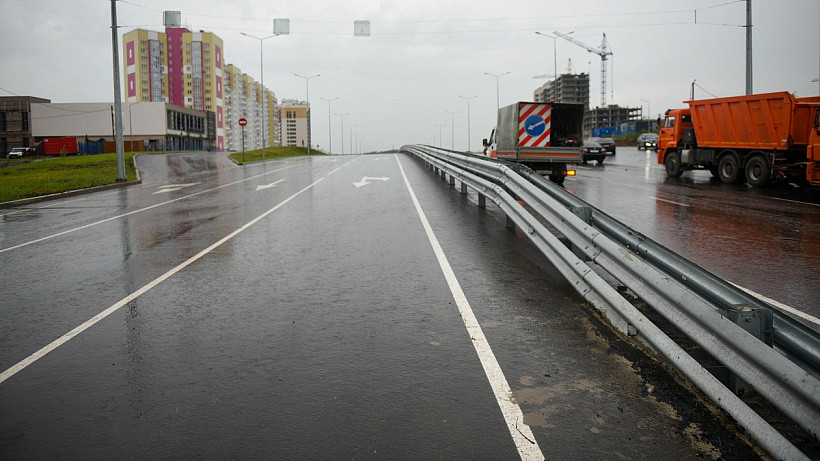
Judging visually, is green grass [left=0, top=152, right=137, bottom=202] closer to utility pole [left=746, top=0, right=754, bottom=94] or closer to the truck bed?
the truck bed

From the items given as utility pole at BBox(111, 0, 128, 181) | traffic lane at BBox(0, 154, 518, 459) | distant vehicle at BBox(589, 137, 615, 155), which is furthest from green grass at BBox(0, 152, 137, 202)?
distant vehicle at BBox(589, 137, 615, 155)

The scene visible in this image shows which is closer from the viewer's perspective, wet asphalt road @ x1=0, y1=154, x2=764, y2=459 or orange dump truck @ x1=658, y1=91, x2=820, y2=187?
wet asphalt road @ x1=0, y1=154, x2=764, y2=459

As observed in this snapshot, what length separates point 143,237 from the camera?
A: 1079cm

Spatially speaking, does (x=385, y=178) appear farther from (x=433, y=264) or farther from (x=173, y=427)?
(x=173, y=427)

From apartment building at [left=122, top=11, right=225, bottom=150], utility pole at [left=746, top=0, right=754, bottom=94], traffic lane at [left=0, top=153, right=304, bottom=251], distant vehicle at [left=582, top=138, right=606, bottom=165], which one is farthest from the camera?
apartment building at [left=122, top=11, right=225, bottom=150]

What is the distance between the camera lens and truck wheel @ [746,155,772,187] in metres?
20.2

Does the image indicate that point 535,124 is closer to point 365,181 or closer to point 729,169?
point 365,181

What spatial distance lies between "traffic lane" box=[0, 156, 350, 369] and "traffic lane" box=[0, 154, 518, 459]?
18.3 inches

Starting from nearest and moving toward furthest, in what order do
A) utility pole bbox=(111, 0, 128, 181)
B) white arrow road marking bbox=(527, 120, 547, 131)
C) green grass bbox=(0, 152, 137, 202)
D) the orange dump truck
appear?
the orange dump truck
green grass bbox=(0, 152, 137, 202)
white arrow road marking bbox=(527, 120, 547, 131)
utility pole bbox=(111, 0, 128, 181)

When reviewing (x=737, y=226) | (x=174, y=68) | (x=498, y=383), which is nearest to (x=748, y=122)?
(x=737, y=226)

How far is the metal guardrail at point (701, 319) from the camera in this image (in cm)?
306

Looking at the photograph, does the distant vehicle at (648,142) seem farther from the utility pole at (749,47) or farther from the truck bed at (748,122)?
the truck bed at (748,122)

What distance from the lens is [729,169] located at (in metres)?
22.6

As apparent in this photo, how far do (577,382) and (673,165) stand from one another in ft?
80.1
